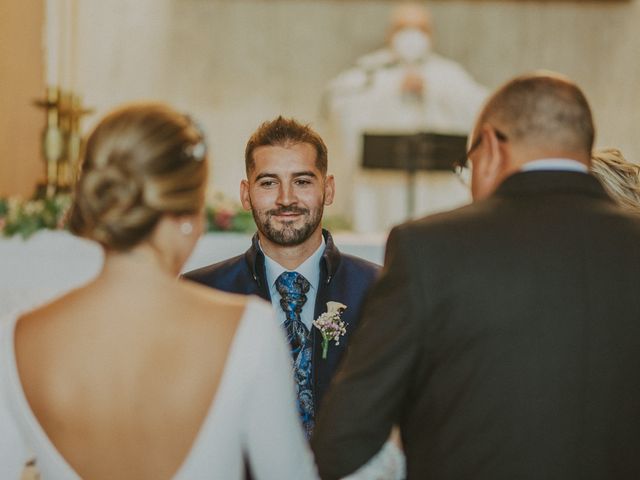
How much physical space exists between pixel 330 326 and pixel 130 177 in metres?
1.08

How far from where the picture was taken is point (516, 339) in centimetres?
178

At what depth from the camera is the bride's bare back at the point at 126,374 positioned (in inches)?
62.3

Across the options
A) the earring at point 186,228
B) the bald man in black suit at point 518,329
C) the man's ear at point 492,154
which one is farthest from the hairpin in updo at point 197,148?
the man's ear at point 492,154

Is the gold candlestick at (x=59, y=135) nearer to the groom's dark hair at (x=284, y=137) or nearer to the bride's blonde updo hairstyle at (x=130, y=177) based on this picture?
the groom's dark hair at (x=284, y=137)

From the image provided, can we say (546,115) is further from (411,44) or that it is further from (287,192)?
(411,44)

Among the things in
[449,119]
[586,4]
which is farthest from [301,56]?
[586,4]

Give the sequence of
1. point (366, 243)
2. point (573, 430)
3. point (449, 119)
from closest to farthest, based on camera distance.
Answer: point (573, 430), point (366, 243), point (449, 119)

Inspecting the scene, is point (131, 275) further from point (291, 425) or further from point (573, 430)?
point (573, 430)

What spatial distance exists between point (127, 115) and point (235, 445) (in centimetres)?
65

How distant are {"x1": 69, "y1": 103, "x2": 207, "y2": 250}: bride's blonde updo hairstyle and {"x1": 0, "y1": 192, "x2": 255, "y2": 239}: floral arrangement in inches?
145

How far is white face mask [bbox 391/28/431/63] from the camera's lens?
9.18 metres

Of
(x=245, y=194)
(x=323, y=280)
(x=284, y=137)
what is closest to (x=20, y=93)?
(x=245, y=194)

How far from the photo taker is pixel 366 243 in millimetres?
5410

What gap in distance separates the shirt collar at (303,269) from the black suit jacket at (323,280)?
0.10 feet
